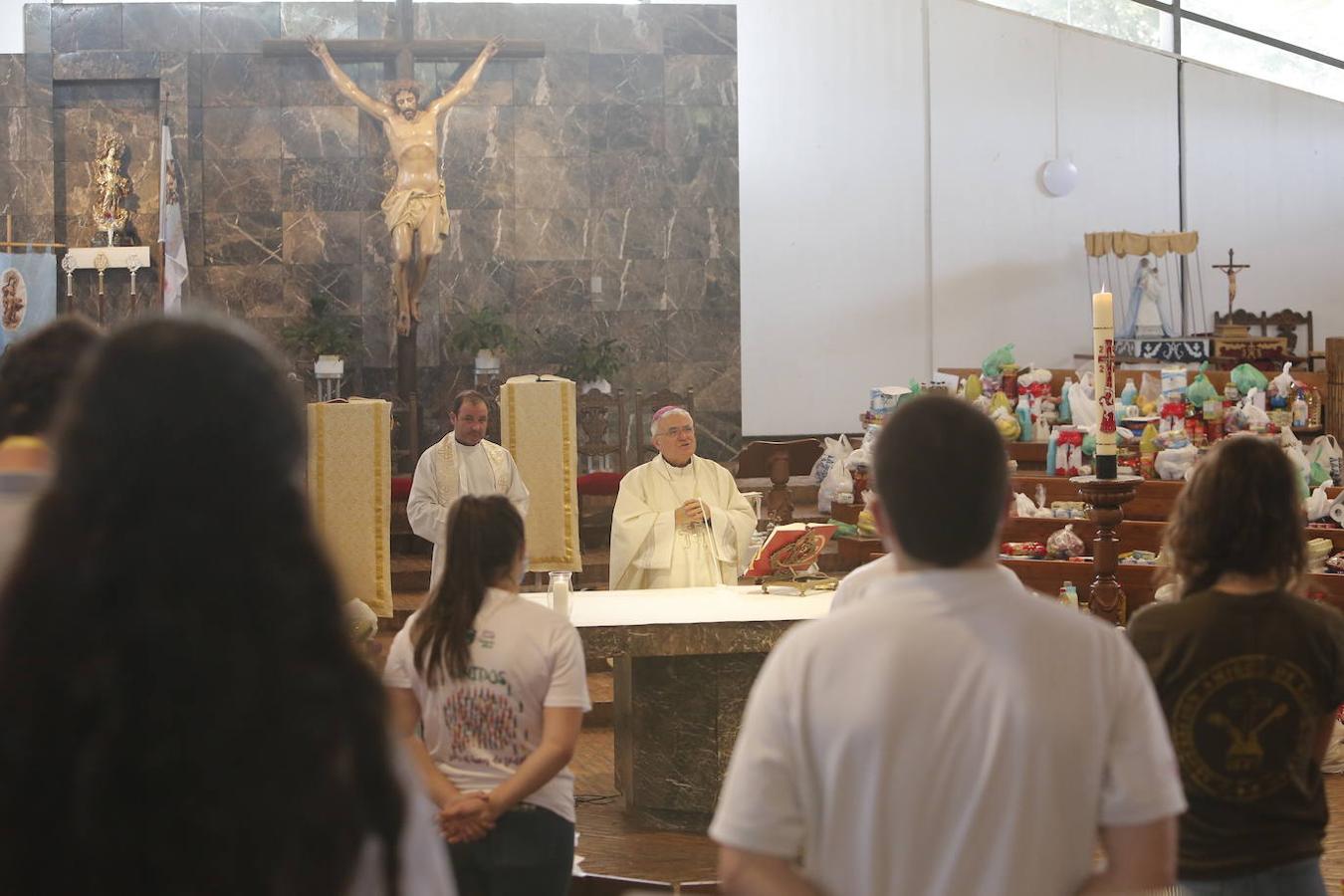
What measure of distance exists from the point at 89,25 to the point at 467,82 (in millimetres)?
3577

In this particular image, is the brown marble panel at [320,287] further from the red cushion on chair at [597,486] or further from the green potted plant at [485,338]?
the red cushion on chair at [597,486]

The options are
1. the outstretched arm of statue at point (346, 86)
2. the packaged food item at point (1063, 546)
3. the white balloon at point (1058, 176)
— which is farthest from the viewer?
the white balloon at point (1058, 176)

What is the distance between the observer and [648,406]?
42.2 feet

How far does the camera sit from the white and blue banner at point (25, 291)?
39.9 feet

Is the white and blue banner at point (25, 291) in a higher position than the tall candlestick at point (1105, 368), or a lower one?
higher

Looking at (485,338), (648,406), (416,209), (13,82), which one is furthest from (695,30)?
(13,82)

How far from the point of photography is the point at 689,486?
6773mm

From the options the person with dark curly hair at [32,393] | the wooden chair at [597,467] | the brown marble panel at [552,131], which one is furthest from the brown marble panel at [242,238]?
the person with dark curly hair at [32,393]

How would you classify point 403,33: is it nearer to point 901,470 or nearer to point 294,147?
point 294,147

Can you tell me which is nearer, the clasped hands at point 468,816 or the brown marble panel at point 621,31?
the clasped hands at point 468,816

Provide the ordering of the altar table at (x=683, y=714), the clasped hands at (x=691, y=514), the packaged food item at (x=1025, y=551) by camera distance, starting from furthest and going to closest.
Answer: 1. the packaged food item at (x=1025, y=551)
2. the clasped hands at (x=691, y=514)
3. the altar table at (x=683, y=714)

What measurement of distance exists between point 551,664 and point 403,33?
10.8 meters

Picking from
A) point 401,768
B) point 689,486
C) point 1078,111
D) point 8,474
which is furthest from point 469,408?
point 1078,111

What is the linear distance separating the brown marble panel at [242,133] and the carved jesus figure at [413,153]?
3.28 ft
